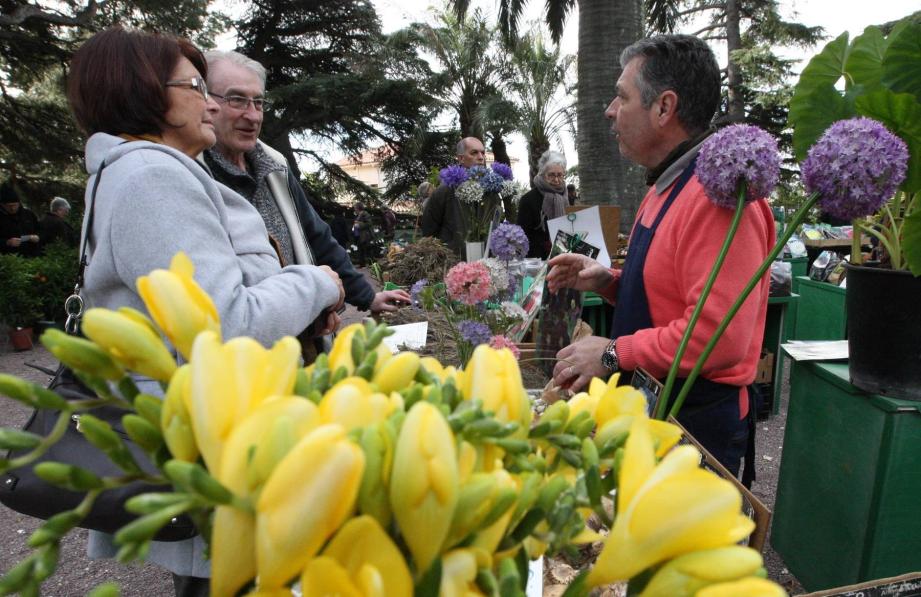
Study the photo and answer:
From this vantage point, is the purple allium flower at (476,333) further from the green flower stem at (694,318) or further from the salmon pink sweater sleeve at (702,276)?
the green flower stem at (694,318)

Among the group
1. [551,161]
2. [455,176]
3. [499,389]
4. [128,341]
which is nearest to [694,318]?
[499,389]

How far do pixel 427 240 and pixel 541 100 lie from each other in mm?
15400

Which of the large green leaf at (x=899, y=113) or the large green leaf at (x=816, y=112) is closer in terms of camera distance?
the large green leaf at (x=899, y=113)

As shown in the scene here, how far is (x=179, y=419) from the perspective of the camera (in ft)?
1.39

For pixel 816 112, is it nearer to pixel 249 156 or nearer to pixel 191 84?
pixel 191 84

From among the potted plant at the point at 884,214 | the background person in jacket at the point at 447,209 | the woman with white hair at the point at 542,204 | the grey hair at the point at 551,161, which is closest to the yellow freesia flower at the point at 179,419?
the potted plant at the point at 884,214

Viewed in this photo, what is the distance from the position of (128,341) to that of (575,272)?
1462 millimetres

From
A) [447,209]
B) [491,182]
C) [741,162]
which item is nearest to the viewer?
[741,162]

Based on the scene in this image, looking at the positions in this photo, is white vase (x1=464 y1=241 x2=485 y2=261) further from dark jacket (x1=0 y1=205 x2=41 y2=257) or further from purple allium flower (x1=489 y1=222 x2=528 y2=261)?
dark jacket (x1=0 y1=205 x2=41 y2=257)

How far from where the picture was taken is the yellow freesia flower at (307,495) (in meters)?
0.35

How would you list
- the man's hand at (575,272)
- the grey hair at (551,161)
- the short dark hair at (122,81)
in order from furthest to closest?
the grey hair at (551,161) < the man's hand at (575,272) < the short dark hair at (122,81)

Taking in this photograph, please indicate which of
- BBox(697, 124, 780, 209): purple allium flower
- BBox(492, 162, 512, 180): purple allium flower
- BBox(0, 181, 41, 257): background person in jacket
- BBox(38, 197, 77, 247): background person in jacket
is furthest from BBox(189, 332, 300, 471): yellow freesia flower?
BBox(38, 197, 77, 247): background person in jacket

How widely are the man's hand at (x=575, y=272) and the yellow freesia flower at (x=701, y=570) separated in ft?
4.31

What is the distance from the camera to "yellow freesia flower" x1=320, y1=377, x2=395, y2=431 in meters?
0.41
